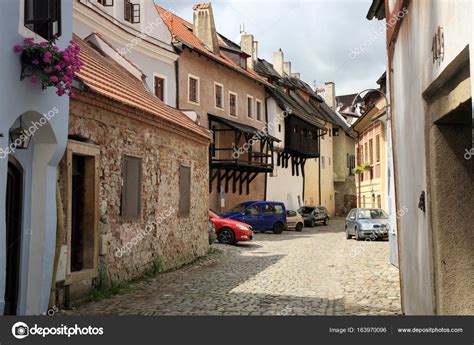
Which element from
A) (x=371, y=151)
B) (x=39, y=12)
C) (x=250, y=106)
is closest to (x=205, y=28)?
(x=250, y=106)

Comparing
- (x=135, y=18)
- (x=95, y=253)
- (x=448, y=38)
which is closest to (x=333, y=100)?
(x=135, y=18)

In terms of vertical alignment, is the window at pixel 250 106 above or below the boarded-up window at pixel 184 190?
above

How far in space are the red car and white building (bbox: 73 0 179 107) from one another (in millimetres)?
5412

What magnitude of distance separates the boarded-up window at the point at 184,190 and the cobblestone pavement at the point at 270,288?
1.41m

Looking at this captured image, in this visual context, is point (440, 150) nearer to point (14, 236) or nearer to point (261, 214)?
point (14, 236)

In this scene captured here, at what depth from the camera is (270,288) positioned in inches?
404

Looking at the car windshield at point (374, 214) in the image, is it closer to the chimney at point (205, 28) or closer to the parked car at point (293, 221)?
the parked car at point (293, 221)

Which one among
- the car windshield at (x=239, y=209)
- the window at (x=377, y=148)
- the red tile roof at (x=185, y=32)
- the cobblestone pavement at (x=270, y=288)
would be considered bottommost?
the cobblestone pavement at (x=270, y=288)

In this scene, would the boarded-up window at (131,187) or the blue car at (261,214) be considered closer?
the boarded-up window at (131,187)

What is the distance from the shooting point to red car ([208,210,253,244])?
64.1 feet

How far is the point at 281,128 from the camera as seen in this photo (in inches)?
1444

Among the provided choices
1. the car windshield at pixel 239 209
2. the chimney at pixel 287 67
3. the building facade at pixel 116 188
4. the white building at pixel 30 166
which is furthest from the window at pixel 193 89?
the chimney at pixel 287 67

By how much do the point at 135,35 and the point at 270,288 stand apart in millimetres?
12510

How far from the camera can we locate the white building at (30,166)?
5.98 metres
